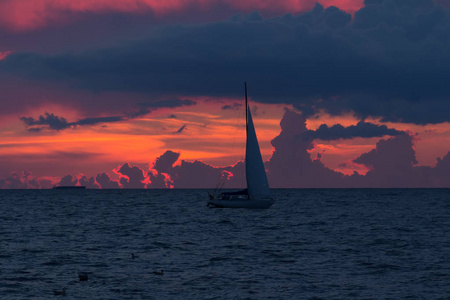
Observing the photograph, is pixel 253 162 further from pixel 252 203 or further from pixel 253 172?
pixel 252 203

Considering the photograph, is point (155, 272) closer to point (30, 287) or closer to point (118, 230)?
point (30, 287)

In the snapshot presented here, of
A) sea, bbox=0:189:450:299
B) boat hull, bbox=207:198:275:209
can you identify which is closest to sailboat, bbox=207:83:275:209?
boat hull, bbox=207:198:275:209

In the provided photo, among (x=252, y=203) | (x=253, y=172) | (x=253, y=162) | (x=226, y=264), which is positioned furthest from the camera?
(x=252, y=203)

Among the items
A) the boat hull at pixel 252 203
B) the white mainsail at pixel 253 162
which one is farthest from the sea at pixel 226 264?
the boat hull at pixel 252 203

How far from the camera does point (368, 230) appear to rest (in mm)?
75188

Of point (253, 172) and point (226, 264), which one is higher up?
point (253, 172)

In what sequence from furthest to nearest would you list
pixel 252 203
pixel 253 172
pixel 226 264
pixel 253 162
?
pixel 252 203, pixel 253 172, pixel 253 162, pixel 226 264

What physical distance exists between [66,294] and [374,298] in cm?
1700

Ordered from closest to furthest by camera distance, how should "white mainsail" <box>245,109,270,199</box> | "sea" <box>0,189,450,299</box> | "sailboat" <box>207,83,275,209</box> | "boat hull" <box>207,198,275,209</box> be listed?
"sea" <box>0,189,450,299</box> < "white mainsail" <box>245,109,270,199</box> < "sailboat" <box>207,83,275,209</box> < "boat hull" <box>207,198,275,209</box>

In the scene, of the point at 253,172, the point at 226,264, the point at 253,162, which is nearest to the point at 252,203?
the point at 253,172

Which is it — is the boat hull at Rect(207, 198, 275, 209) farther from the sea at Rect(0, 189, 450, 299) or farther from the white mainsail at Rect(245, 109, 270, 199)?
the sea at Rect(0, 189, 450, 299)

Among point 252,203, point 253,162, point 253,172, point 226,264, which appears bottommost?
point 226,264

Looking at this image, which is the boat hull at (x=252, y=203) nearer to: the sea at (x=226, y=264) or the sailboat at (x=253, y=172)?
the sailboat at (x=253, y=172)

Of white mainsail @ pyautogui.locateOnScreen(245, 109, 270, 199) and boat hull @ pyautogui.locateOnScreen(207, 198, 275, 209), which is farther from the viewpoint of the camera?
boat hull @ pyautogui.locateOnScreen(207, 198, 275, 209)
